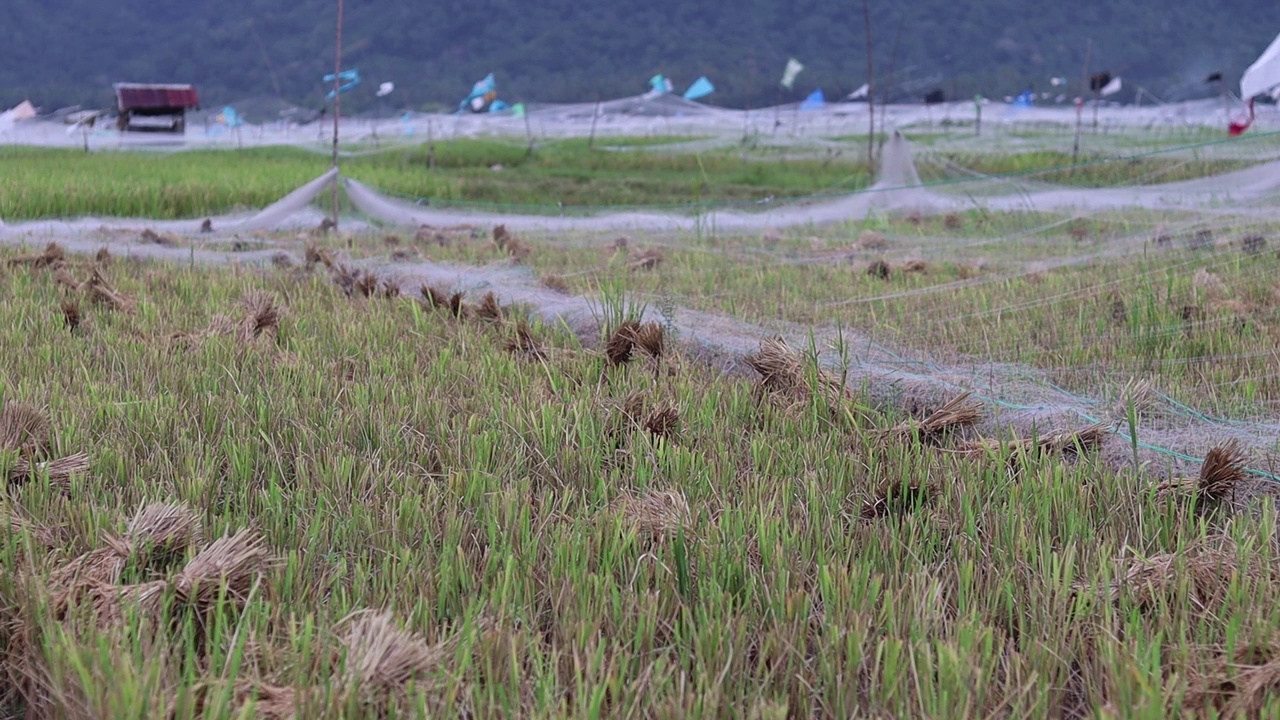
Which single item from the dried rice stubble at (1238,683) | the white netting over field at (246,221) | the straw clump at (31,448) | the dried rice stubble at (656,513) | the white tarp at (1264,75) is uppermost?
the white tarp at (1264,75)

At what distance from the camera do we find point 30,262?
4.11 m

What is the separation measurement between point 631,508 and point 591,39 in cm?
8676

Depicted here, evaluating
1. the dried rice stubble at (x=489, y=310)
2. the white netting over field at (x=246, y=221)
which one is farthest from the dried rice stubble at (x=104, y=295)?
the white netting over field at (x=246, y=221)

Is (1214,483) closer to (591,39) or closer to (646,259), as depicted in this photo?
(646,259)

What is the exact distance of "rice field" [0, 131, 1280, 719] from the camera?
1098mm

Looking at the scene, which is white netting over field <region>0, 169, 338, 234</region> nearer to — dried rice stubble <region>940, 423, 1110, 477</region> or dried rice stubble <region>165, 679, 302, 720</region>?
dried rice stubble <region>940, 423, 1110, 477</region>

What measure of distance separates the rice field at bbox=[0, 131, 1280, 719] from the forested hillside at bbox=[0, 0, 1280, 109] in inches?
2813

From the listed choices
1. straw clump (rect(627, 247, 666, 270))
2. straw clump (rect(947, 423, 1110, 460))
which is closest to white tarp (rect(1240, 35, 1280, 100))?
straw clump (rect(627, 247, 666, 270))

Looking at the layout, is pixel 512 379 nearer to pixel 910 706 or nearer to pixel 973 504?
pixel 973 504

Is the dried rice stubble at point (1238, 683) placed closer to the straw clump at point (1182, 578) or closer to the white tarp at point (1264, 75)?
the straw clump at point (1182, 578)

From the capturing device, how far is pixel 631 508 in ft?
5.20

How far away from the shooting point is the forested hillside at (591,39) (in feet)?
256

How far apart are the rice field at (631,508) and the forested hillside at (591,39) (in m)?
71.5

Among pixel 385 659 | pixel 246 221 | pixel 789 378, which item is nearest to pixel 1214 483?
pixel 789 378
